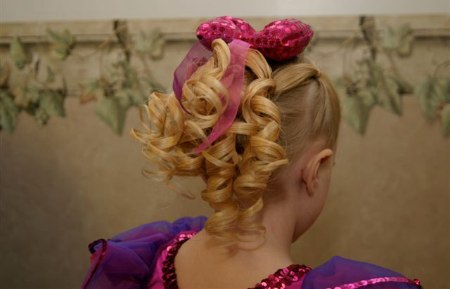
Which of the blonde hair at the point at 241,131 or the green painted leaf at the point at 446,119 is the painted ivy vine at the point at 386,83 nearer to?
the green painted leaf at the point at 446,119

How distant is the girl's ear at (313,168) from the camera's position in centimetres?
67

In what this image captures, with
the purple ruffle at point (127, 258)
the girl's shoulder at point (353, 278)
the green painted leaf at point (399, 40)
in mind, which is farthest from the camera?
the green painted leaf at point (399, 40)

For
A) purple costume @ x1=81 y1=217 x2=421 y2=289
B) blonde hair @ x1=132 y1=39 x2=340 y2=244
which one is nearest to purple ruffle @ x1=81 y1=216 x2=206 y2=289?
purple costume @ x1=81 y1=217 x2=421 y2=289

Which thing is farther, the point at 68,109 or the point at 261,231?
the point at 68,109

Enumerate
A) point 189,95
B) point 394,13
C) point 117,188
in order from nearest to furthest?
point 189,95 < point 394,13 < point 117,188

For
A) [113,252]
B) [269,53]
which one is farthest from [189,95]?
[113,252]

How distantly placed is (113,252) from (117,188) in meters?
0.41

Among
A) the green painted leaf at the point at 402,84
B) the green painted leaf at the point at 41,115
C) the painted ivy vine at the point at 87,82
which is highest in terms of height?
the painted ivy vine at the point at 87,82

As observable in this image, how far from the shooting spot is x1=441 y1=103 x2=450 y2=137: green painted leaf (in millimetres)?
1020

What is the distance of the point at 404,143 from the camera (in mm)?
1049

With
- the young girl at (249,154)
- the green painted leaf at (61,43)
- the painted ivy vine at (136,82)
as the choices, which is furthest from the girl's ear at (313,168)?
the green painted leaf at (61,43)

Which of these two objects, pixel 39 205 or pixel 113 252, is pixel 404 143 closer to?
pixel 113 252

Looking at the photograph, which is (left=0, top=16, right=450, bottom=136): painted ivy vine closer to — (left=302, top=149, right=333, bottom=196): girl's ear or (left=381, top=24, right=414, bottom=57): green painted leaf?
(left=381, top=24, right=414, bottom=57): green painted leaf

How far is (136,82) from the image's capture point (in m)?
1.08
